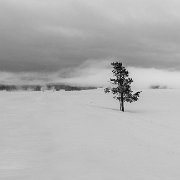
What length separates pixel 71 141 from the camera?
20672mm

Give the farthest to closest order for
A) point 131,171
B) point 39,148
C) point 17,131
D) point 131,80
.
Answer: point 131,80 → point 17,131 → point 39,148 → point 131,171

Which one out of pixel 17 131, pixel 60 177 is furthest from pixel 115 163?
pixel 17 131

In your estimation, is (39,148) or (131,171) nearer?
(131,171)

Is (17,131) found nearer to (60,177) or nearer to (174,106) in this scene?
(60,177)

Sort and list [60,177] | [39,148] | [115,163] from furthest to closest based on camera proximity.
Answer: [39,148]
[115,163]
[60,177]

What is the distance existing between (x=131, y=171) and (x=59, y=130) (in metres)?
11.0

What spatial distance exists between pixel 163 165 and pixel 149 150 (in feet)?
12.5

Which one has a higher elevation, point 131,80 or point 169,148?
point 131,80

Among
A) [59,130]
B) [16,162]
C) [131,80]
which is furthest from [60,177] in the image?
[131,80]

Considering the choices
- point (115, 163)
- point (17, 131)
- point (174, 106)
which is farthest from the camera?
point (174, 106)

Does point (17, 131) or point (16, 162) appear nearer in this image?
point (16, 162)

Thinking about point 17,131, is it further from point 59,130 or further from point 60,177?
point 60,177

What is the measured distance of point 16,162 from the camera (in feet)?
48.3

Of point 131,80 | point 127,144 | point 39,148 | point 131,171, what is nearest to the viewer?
point 131,171
